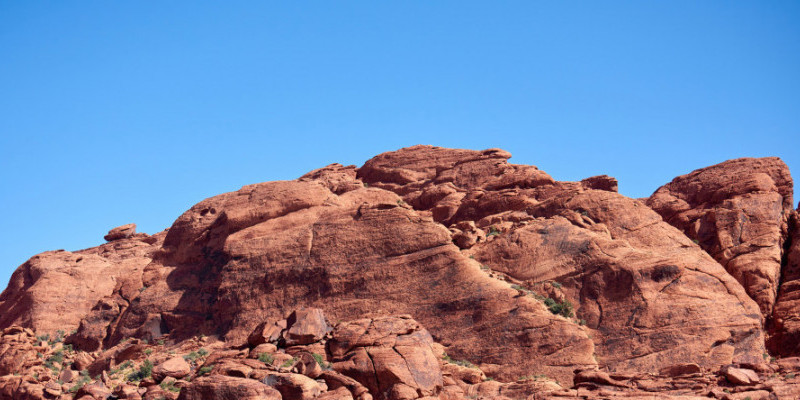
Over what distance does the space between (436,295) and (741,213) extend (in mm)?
18362

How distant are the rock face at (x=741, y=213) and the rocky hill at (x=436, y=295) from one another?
0.12 meters

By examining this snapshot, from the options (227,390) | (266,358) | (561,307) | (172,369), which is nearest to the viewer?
(227,390)

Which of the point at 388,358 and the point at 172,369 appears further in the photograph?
the point at 172,369

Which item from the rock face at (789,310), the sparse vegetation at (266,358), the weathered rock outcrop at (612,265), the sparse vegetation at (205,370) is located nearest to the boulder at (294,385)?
the sparse vegetation at (266,358)

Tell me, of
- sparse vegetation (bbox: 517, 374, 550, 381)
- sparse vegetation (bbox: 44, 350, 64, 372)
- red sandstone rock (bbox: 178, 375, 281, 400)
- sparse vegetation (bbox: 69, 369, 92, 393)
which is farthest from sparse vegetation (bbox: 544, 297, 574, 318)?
sparse vegetation (bbox: 44, 350, 64, 372)

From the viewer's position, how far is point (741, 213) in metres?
53.4

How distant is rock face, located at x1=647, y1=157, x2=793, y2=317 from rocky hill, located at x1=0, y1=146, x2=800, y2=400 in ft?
0.41

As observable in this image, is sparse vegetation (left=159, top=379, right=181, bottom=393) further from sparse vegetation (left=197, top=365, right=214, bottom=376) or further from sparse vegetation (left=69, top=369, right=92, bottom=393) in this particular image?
sparse vegetation (left=69, top=369, right=92, bottom=393)

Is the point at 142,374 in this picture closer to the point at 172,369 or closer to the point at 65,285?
the point at 172,369

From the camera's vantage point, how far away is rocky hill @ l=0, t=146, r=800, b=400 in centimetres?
4175

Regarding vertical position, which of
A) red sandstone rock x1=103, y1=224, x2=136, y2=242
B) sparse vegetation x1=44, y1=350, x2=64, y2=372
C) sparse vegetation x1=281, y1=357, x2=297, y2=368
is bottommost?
sparse vegetation x1=281, y1=357, x2=297, y2=368

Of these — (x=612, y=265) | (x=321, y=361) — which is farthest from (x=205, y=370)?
(x=612, y=265)

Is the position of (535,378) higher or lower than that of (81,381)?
lower

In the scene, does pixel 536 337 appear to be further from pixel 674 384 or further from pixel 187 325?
pixel 187 325
